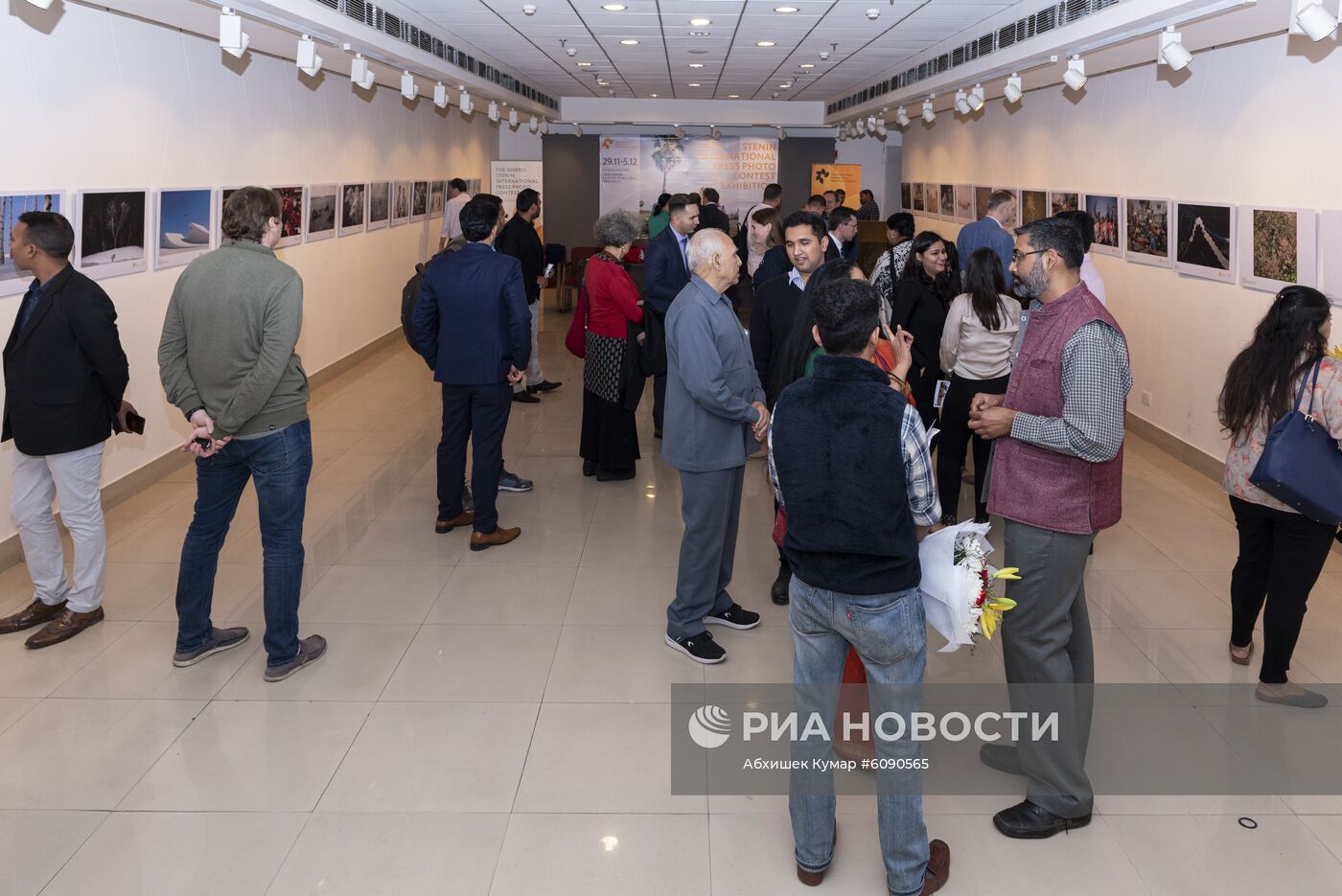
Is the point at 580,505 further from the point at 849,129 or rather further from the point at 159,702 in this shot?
the point at 849,129

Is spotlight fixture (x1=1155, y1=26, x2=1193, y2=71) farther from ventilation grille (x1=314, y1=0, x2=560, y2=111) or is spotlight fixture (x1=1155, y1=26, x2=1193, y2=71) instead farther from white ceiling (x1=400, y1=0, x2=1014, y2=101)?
ventilation grille (x1=314, y1=0, x2=560, y2=111)

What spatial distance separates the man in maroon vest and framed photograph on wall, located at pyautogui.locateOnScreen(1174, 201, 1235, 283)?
528 cm

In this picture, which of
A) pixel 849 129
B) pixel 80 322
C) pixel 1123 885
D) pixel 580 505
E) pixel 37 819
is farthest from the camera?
pixel 849 129

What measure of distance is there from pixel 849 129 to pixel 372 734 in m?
17.6

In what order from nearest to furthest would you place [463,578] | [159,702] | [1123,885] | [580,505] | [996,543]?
[1123,885]
[159,702]
[463,578]
[996,543]
[580,505]

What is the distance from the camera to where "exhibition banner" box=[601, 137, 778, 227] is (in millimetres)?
22875

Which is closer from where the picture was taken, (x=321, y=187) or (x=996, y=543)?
(x=996, y=543)

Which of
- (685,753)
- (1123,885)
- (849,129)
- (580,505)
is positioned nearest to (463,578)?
(580,505)

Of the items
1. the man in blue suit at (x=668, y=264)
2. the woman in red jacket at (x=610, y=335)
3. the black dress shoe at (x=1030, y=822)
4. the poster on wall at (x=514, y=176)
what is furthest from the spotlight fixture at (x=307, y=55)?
the black dress shoe at (x=1030, y=822)

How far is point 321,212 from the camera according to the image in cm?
1110

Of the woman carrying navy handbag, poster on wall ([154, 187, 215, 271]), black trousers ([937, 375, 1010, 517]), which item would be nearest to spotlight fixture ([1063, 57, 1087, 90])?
black trousers ([937, 375, 1010, 517])

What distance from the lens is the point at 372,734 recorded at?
4219 mm

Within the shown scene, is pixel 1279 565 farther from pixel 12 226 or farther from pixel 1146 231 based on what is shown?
pixel 12 226

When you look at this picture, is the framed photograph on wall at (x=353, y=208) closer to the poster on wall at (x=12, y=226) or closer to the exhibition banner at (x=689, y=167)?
the poster on wall at (x=12, y=226)
